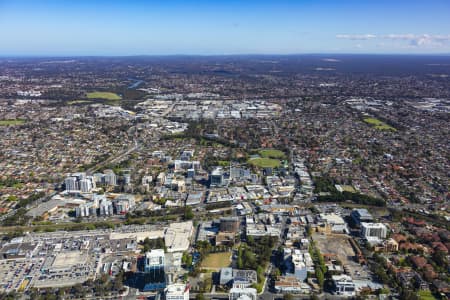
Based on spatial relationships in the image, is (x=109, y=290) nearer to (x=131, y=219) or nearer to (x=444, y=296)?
(x=131, y=219)

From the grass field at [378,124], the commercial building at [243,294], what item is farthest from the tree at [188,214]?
the grass field at [378,124]

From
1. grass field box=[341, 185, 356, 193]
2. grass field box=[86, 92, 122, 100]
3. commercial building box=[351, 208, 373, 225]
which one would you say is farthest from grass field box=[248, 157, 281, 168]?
grass field box=[86, 92, 122, 100]

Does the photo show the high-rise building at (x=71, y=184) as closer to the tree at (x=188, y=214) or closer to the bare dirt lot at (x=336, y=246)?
the tree at (x=188, y=214)

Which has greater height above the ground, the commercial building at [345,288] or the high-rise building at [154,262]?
the high-rise building at [154,262]

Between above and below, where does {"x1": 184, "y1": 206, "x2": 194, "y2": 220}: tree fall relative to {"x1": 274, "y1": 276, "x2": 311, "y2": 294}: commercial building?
above

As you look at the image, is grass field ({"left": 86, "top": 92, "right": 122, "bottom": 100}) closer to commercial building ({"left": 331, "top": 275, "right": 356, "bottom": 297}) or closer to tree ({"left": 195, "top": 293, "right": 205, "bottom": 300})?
tree ({"left": 195, "top": 293, "right": 205, "bottom": 300})

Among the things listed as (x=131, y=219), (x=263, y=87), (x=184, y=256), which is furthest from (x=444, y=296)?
(x=263, y=87)

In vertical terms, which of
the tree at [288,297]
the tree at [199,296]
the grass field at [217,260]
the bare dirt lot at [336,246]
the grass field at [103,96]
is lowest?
the bare dirt lot at [336,246]
